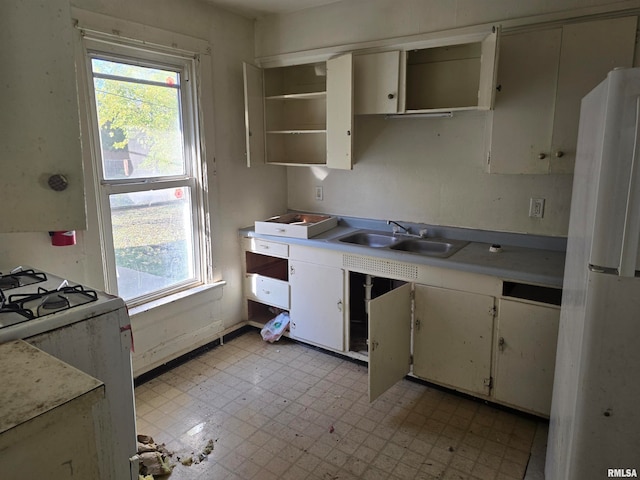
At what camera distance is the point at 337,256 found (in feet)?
9.50

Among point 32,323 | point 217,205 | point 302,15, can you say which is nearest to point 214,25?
point 302,15

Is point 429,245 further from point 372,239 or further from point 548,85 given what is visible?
point 548,85

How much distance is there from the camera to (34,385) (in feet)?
3.38

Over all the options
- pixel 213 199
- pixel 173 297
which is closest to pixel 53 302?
pixel 173 297

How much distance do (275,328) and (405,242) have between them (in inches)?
47.1

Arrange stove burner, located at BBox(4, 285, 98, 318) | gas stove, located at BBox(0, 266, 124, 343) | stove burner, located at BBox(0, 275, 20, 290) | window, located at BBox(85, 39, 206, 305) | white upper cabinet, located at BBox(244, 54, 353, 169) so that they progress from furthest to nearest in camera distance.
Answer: white upper cabinet, located at BBox(244, 54, 353, 169)
window, located at BBox(85, 39, 206, 305)
stove burner, located at BBox(0, 275, 20, 290)
stove burner, located at BBox(4, 285, 98, 318)
gas stove, located at BBox(0, 266, 124, 343)

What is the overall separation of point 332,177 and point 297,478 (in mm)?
2182

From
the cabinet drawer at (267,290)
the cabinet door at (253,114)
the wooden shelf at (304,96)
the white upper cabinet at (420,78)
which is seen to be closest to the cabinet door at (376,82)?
the white upper cabinet at (420,78)

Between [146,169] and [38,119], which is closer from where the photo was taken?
[38,119]

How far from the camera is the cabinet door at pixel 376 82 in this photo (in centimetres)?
275

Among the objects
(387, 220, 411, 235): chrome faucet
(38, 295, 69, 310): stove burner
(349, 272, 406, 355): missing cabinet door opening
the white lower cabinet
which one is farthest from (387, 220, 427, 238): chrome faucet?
(38, 295, 69, 310): stove burner

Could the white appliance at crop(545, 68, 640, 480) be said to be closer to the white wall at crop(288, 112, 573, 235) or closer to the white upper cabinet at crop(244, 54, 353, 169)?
the white wall at crop(288, 112, 573, 235)

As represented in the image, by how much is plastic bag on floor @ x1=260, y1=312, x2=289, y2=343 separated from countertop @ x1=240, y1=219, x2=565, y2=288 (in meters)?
0.65

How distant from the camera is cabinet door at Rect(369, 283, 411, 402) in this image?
93.4 inches
